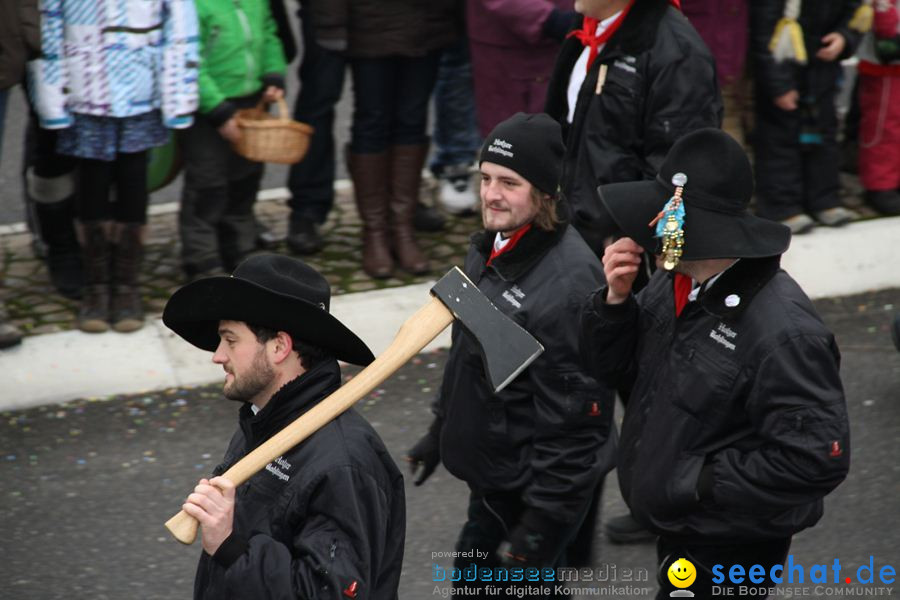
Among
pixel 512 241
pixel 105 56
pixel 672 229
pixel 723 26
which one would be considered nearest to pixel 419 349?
pixel 672 229

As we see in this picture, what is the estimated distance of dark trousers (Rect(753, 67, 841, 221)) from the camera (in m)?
8.47

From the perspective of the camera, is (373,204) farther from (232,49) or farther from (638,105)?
(638,105)

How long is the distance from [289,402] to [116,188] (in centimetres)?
389

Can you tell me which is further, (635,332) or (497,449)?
(497,449)

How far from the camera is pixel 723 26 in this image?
8125mm

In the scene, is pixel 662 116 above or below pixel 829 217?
above

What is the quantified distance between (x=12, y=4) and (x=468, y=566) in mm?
3525

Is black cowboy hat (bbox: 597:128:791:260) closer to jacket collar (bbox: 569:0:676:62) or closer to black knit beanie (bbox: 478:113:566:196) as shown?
black knit beanie (bbox: 478:113:566:196)

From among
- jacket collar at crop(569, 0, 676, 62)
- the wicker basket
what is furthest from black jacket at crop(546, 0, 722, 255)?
the wicker basket

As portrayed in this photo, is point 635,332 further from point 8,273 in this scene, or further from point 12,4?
point 8,273

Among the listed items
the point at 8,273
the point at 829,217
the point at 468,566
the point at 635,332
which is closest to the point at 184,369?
the point at 8,273

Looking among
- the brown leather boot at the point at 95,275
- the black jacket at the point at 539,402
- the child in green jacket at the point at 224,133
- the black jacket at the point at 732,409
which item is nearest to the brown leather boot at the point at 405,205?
the child in green jacket at the point at 224,133

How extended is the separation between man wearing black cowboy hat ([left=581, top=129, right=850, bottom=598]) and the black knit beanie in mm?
639

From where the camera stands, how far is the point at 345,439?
366 cm
